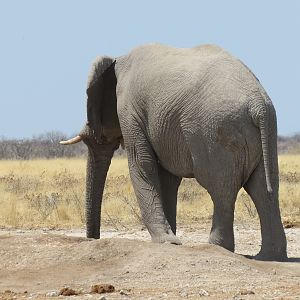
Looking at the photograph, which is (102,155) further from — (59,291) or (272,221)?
(59,291)

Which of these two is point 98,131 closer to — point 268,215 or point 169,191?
point 169,191

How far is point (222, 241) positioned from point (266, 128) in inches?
52.9

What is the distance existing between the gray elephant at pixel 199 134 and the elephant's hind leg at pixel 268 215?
1cm

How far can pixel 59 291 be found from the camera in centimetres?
973

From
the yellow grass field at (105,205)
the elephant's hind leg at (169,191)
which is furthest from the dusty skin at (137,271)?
the yellow grass field at (105,205)

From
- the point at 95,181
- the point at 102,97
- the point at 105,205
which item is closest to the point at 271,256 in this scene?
the point at 102,97

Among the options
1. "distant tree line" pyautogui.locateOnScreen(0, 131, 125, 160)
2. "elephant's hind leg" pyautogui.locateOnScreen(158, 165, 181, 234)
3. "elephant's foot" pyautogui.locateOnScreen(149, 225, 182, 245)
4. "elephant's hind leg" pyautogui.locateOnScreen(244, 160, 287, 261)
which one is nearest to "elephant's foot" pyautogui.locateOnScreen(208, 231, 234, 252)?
"elephant's hind leg" pyautogui.locateOnScreen(244, 160, 287, 261)

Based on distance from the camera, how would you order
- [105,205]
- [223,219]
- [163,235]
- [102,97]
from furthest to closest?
[105,205]
[102,97]
[163,235]
[223,219]

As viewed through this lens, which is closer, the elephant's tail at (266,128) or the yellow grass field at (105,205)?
the elephant's tail at (266,128)

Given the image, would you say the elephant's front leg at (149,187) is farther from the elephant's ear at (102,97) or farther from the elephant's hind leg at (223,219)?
the elephant's ear at (102,97)

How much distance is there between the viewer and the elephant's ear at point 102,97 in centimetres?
1436

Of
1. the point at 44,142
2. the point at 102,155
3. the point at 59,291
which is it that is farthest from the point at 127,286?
the point at 44,142

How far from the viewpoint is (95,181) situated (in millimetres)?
15234

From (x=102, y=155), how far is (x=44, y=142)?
59.9 m
